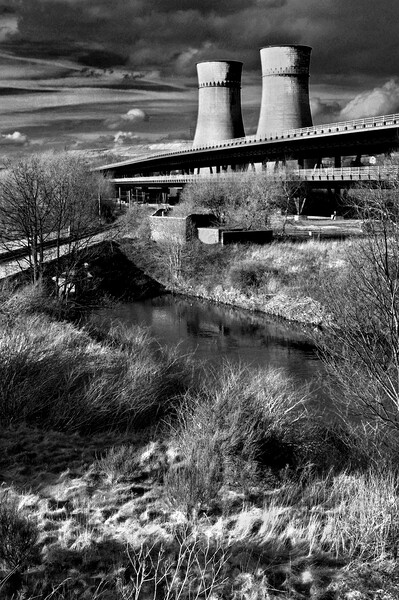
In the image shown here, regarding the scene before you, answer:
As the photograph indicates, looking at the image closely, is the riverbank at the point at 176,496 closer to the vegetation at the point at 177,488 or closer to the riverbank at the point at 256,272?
the vegetation at the point at 177,488

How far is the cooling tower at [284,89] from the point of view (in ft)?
116

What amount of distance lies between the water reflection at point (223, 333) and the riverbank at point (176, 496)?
26.2 ft

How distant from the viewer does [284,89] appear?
3594cm

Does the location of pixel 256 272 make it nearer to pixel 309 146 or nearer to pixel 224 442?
pixel 309 146

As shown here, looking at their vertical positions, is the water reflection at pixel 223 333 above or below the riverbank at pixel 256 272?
below

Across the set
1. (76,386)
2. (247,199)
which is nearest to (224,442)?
(76,386)

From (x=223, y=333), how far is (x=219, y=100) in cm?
2542

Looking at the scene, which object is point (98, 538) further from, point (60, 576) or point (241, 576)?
point (241, 576)

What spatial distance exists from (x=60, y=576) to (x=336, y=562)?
2225mm

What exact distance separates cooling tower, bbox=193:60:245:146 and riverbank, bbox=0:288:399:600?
1436 inches

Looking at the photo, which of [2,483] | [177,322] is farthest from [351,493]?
[177,322]

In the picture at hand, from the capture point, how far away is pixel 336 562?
16.1 ft

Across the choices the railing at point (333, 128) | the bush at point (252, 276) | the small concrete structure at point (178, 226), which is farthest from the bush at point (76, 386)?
the railing at point (333, 128)

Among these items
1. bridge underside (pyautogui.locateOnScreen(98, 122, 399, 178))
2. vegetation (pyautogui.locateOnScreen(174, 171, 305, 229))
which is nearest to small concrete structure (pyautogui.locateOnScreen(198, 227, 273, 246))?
vegetation (pyautogui.locateOnScreen(174, 171, 305, 229))
